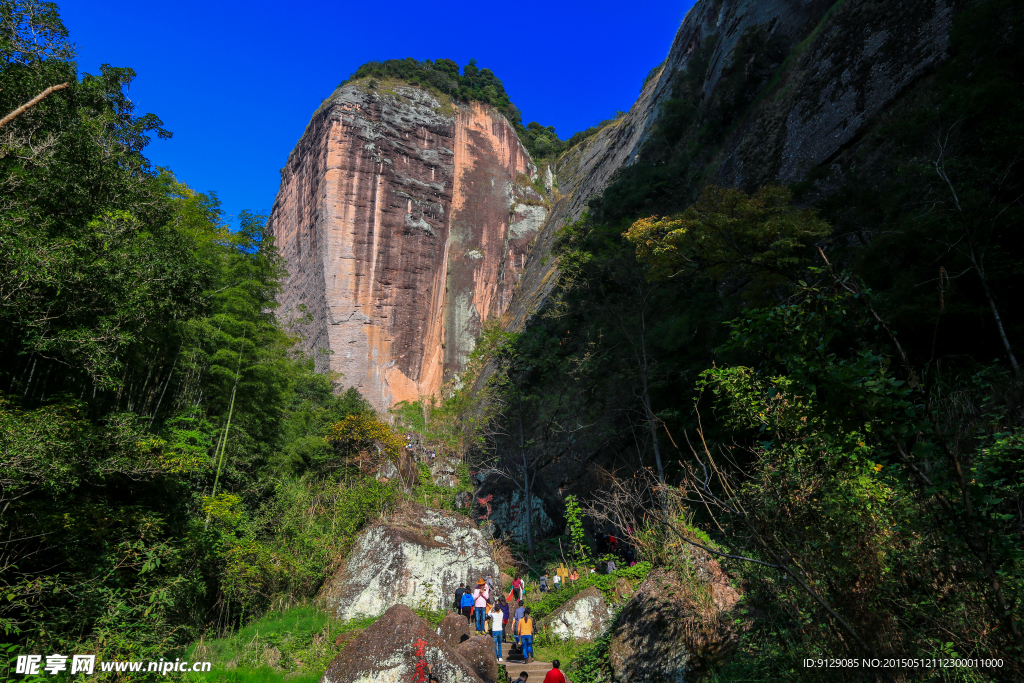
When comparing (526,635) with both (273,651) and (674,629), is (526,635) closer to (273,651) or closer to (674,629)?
(674,629)

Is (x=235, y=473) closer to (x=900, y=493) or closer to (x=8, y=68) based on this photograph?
(x=8, y=68)

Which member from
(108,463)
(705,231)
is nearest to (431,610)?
(108,463)

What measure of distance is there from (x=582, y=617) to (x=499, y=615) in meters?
1.74

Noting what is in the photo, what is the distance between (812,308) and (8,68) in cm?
1005

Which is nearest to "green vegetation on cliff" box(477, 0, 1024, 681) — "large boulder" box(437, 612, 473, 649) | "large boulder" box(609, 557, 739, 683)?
"large boulder" box(609, 557, 739, 683)

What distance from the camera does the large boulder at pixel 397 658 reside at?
542cm

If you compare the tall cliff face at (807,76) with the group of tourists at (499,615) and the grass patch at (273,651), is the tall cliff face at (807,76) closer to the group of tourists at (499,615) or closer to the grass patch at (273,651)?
the group of tourists at (499,615)

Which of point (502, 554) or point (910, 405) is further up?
point (910, 405)

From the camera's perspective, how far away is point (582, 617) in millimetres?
9305

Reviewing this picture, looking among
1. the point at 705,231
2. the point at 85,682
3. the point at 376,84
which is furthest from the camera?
the point at 376,84

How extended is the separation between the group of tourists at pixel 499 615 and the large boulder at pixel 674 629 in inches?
128

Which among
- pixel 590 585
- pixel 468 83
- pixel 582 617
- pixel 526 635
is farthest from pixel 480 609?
pixel 468 83

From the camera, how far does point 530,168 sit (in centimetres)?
4684

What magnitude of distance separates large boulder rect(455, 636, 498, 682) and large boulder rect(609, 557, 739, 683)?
237 cm
